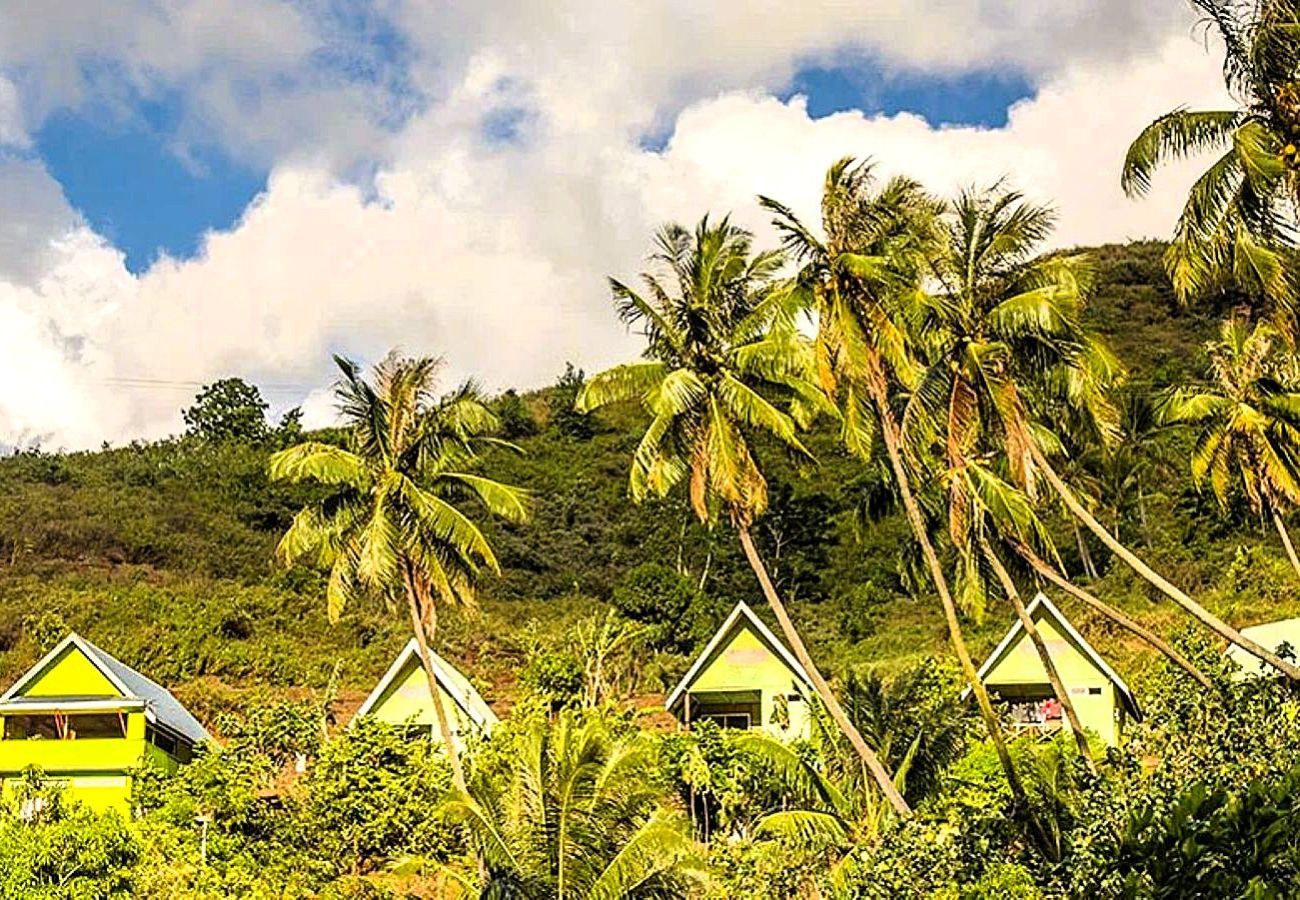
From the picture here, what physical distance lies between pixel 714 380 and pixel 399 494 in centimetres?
605

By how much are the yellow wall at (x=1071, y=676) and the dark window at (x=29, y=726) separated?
20463 millimetres

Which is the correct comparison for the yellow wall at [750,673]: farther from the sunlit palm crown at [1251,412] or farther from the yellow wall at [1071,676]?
the sunlit palm crown at [1251,412]

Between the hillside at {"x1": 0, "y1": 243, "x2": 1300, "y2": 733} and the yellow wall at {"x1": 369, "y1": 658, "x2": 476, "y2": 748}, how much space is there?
7.28m

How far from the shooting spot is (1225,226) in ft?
59.0

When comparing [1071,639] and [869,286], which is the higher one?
[869,286]

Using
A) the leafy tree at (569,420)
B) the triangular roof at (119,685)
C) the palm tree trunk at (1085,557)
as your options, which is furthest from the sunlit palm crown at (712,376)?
the leafy tree at (569,420)

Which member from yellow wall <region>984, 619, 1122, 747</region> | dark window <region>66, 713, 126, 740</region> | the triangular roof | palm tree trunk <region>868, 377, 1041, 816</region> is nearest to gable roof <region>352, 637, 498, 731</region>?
the triangular roof

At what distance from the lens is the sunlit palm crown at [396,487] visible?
86.0 ft

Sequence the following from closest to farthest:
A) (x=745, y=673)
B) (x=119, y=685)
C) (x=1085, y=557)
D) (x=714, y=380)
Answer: (x=714, y=380), (x=119, y=685), (x=745, y=673), (x=1085, y=557)

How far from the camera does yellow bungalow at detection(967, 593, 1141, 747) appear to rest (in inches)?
1293

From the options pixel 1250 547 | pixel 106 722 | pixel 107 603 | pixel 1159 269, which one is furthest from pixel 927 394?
pixel 1159 269

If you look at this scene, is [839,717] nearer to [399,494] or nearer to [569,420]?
[399,494]

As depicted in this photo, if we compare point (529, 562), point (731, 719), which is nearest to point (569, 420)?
point (529, 562)

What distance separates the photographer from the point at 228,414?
84.9 meters
